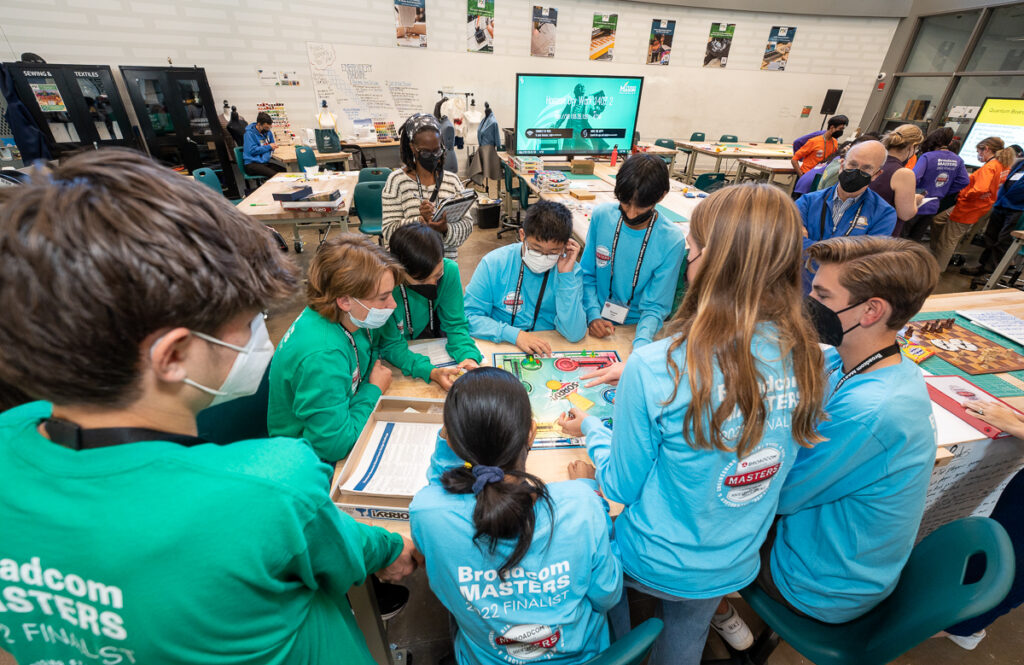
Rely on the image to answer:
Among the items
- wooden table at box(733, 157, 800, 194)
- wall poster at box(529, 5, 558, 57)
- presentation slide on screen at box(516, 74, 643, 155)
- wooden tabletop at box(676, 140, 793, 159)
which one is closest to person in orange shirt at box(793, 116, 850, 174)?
wooden table at box(733, 157, 800, 194)

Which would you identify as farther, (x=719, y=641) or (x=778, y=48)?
(x=778, y=48)

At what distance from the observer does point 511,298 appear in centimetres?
214

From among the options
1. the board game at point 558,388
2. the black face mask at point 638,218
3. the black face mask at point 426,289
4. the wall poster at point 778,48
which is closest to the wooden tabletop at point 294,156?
the black face mask at point 426,289

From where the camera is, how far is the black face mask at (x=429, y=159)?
114 inches

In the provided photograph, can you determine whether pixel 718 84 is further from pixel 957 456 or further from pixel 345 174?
pixel 957 456

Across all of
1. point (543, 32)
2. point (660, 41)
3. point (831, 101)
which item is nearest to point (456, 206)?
point (543, 32)

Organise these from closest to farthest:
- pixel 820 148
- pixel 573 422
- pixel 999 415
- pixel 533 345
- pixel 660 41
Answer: pixel 573 422 → pixel 999 415 → pixel 533 345 → pixel 820 148 → pixel 660 41

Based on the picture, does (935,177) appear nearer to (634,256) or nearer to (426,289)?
(634,256)

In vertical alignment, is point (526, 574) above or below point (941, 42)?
below

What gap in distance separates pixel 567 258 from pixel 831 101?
34.8 ft

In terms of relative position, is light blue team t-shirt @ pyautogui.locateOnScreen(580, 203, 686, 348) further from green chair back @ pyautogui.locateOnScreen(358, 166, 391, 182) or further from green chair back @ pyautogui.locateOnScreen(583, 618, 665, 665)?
green chair back @ pyautogui.locateOnScreen(358, 166, 391, 182)

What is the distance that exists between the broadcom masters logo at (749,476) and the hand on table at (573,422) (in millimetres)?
456

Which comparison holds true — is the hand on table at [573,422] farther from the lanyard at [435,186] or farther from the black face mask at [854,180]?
the black face mask at [854,180]

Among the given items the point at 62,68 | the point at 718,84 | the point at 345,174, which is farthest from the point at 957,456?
the point at 718,84
